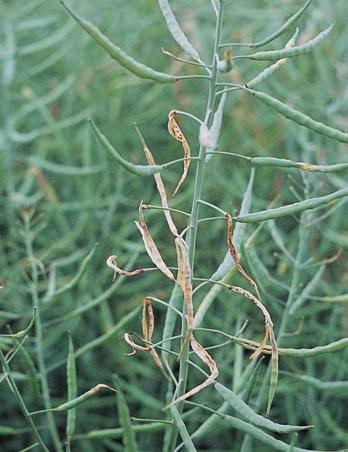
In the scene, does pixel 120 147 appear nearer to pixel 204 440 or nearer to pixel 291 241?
pixel 291 241


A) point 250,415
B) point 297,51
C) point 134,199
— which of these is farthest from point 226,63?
point 134,199

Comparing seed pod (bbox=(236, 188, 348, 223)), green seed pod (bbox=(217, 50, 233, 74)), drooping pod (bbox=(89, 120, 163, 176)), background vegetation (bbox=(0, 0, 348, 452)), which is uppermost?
green seed pod (bbox=(217, 50, 233, 74))

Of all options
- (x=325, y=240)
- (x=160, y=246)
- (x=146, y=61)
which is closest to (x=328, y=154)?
(x=325, y=240)

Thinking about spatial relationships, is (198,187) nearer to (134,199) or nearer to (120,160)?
(120,160)

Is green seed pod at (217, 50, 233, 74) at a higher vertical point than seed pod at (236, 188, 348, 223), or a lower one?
higher

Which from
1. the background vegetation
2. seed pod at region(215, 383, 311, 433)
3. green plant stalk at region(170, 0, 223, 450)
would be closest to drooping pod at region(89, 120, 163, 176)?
green plant stalk at region(170, 0, 223, 450)

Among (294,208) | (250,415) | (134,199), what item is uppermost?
(294,208)

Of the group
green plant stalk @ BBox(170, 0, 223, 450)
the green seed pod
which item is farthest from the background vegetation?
the green seed pod

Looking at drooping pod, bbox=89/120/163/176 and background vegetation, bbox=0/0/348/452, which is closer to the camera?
drooping pod, bbox=89/120/163/176

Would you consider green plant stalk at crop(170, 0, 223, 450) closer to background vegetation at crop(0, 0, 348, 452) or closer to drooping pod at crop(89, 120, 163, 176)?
drooping pod at crop(89, 120, 163, 176)
